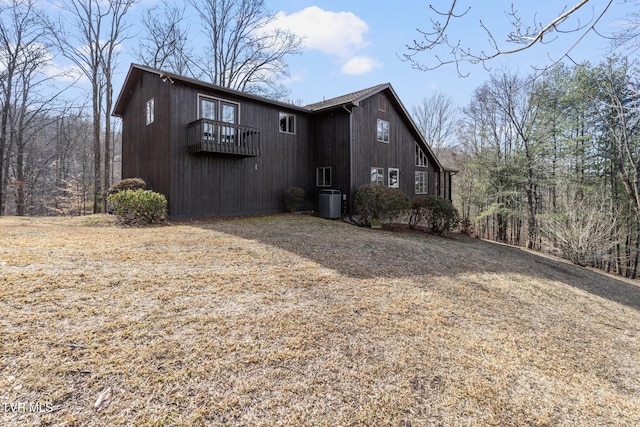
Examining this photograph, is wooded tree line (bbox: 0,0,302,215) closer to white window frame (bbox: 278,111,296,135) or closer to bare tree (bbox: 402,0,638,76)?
white window frame (bbox: 278,111,296,135)

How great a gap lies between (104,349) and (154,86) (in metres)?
12.4

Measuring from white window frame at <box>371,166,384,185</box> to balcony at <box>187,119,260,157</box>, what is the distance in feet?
19.9

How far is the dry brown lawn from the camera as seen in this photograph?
207cm

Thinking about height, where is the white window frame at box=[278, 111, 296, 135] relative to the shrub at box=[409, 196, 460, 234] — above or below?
above

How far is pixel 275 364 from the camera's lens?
8.30 feet

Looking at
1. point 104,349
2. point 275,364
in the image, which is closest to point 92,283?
point 104,349

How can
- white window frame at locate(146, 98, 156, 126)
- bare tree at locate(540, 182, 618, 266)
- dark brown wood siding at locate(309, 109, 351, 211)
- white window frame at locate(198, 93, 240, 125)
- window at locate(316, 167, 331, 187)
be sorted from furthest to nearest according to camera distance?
window at locate(316, 167, 331, 187)
dark brown wood siding at locate(309, 109, 351, 211)
white window frame at locate(146, 98, 156, 126)
bare tree at locate(540, 182, 618, 266)
white window frame at locate(198, 93, 240, 125)

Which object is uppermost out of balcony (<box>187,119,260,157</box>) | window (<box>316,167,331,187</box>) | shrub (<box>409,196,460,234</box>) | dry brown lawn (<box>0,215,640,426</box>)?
balcony (<box>187,119,260,157</box>)

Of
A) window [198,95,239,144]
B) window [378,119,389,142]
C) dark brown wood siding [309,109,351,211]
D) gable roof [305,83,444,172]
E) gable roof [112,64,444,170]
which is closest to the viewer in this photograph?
window [198,95,239,144]

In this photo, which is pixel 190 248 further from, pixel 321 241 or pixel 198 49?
pixel 198 49

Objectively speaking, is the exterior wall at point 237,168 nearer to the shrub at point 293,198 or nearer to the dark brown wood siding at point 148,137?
the shrub at point 293,198

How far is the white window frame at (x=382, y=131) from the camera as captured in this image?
50.7 feet

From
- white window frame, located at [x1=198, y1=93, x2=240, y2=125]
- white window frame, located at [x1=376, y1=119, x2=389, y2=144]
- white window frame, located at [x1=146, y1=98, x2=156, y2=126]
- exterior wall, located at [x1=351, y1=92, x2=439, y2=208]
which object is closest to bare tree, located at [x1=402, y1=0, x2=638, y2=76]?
white window frame, located at [x1=198, y1=93, x2=240, y2=125]

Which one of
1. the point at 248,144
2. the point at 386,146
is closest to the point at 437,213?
the point at 386,146
